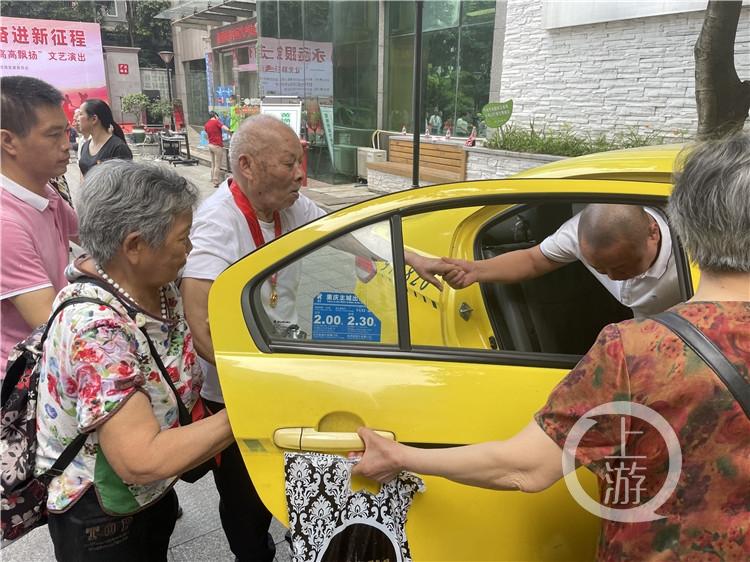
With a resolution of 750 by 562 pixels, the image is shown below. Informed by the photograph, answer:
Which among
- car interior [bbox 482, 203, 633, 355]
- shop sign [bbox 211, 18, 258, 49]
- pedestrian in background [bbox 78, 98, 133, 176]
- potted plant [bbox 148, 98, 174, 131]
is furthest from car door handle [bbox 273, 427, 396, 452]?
potted plant [bbox 148, 98, 174, 131]

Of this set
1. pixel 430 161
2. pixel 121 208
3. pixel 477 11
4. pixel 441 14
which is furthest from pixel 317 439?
pixel 441 14

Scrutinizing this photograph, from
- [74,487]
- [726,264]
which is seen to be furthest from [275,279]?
[726,264]

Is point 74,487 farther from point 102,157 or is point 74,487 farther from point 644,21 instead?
point 644,21

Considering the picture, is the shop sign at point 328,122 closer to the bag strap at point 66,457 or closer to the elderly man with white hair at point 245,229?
the elderly man with white hair at point 245,229

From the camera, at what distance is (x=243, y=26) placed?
1422 cm

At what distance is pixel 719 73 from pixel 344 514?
449cm

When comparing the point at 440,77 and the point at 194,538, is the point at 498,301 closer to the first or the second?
the point at 194,538

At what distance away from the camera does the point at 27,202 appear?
1.71 metres

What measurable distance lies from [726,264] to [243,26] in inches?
620

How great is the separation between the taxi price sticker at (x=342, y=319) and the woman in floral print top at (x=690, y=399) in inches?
23.9

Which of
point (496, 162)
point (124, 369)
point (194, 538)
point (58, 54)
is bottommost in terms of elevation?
point (194, 538)

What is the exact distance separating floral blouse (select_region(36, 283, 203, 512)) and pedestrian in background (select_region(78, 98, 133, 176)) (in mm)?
3551

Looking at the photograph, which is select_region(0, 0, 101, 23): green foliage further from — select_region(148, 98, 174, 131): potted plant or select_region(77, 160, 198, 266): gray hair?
select_region(77, 160, 198, 266): gray hair

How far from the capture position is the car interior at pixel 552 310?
2.01 metres
